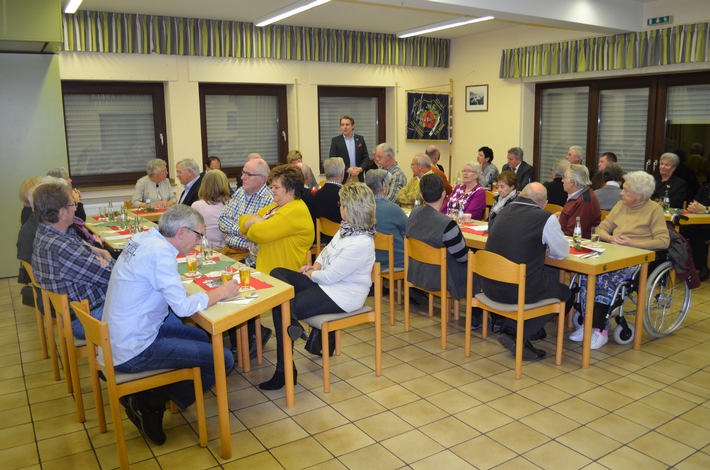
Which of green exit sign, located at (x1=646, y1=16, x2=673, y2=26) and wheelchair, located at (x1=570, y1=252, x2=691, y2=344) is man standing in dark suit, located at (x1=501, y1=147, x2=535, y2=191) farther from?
wheelchair, located at (x1=570, y1=252, x2=691, y2=344)

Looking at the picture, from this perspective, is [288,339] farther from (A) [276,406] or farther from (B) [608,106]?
(B) [608,106]

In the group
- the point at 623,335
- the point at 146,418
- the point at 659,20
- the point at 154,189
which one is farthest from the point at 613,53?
the point at 146,418

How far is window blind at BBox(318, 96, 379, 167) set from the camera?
9422 mm

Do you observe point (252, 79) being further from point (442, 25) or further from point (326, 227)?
point (326, 227)

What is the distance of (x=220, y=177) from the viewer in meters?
4.97

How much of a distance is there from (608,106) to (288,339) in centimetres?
677

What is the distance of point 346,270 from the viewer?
11.9ft

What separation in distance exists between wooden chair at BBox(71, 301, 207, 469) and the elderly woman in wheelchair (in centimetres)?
290

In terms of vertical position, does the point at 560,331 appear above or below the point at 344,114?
below

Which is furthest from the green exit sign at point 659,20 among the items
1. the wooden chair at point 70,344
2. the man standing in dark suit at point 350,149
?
the wooden chair at point 70,344

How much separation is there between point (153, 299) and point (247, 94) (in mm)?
6364

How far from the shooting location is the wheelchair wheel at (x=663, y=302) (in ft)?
14.7

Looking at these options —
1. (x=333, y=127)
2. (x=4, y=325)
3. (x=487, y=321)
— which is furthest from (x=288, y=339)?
(x=333, y=127)

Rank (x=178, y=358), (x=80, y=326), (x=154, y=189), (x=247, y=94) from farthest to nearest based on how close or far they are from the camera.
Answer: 1. (x=247, y=94)
2. (x=154, y=189)
3. (x=80, y=326)
4. (x=178, y=358)
